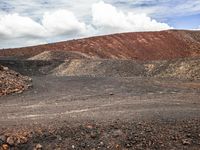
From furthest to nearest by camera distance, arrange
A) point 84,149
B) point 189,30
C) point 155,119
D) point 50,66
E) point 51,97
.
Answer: point 189,30, point 50,66, point 51,97, point 155,119, point 84,149

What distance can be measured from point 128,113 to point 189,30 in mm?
49101

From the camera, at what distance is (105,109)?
1438 cm

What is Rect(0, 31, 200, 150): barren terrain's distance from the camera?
1077cm

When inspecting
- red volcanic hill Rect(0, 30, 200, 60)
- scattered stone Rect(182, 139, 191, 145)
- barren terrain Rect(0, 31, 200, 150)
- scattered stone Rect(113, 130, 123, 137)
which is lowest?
scattered stone Rect(182, 139, 191, 145)

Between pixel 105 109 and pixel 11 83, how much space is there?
29.5ft

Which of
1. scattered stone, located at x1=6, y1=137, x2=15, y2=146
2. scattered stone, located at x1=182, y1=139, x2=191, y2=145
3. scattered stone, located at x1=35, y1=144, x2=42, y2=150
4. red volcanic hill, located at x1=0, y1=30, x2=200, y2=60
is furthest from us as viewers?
red volcanic hill, located at x1=0, y1=30, x2=200, y2=60

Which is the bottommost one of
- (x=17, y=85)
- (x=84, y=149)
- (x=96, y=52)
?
(x=84, y=149)

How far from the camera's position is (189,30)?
60.2 meters

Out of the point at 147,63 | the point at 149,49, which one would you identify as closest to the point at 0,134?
the point at 147,63

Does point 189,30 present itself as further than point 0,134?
Yes

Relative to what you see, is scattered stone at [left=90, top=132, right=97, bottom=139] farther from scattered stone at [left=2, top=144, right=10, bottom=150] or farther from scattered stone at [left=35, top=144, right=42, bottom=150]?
scattered stone at [left=2, top=144, right=10, bottom=150]

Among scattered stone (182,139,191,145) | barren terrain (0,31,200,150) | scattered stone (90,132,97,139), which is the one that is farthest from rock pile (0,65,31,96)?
scattered stone (182,139,191,145)

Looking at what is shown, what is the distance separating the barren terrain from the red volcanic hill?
510 inches

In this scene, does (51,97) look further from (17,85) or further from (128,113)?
(128,113)
